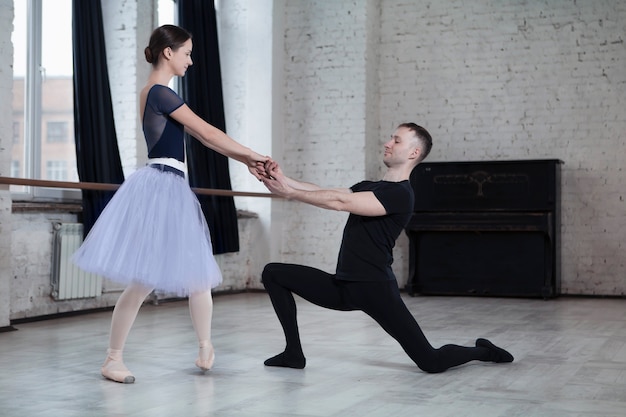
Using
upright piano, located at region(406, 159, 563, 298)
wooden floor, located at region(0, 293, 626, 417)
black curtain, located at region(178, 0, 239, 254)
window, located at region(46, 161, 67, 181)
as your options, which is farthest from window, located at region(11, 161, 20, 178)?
upright piano, located at region(406, 159, 563, 298)

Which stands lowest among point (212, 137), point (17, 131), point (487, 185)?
point (487, 185)

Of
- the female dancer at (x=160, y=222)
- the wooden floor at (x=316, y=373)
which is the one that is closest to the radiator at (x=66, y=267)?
the wooden floor at (x=316, y=373)

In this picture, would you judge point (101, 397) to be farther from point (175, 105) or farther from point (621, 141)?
point (621, 141)

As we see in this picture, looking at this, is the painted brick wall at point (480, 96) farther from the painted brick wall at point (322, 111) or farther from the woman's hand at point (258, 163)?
the woman's hand at point (258, 163)

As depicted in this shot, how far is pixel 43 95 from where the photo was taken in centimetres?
652

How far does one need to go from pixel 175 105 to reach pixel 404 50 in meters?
5.86

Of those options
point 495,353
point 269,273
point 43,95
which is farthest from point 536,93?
point 269,273

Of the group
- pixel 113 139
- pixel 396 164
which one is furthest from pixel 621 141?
pixel 396 164

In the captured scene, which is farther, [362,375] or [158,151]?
[362,375]

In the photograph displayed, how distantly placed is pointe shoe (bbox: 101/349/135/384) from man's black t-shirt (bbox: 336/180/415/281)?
36.8 inches

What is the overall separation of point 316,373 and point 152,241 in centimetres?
93

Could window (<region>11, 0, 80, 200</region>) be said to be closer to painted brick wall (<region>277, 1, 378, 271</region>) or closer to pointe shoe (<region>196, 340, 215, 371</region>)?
painted brick wall (<region>277, 1, 378, 271</region>)

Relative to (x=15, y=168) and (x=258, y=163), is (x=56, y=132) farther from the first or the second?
(x=258, y=163)

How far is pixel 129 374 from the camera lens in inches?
138
